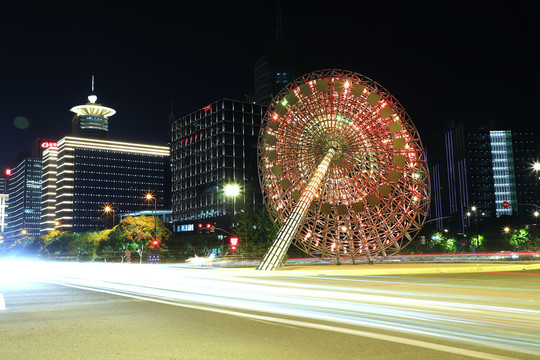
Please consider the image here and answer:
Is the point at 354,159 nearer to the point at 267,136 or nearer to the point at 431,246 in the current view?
the point at 267,136

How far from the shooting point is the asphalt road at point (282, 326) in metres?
8.09

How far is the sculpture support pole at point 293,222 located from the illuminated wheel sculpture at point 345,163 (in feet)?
0.27

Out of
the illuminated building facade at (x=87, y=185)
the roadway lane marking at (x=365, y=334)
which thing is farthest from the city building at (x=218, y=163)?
the roadway lane marking at (x=365, y=334)

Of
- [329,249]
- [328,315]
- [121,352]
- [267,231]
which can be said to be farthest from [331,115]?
[267,231]

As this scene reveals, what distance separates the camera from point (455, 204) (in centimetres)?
18375

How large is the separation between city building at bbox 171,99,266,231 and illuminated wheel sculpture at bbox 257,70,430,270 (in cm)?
9293

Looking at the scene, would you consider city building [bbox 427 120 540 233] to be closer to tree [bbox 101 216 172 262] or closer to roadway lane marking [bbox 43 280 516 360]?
tree [bbox 101 216 172 262]

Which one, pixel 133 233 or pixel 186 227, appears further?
pixel 186 227

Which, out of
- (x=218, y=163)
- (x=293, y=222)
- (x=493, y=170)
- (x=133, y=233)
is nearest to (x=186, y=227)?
(x=218, y=163)

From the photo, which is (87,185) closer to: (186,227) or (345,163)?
(186,227)

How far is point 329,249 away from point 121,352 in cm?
2923

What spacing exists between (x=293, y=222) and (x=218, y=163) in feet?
357

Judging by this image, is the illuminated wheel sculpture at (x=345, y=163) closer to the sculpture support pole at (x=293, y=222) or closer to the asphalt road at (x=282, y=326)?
the sculpture support pole at (x=293, y=222)

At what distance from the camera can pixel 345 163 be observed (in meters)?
36.6
